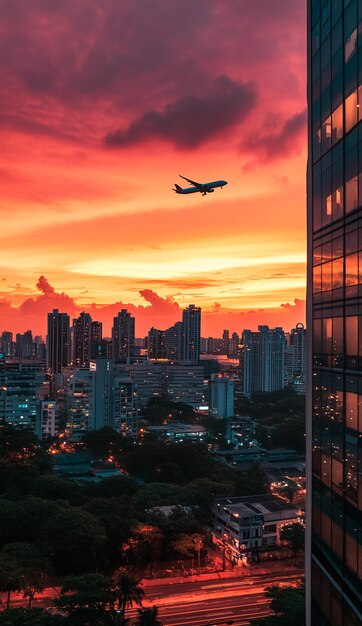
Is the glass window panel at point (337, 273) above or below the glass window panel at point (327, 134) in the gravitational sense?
below

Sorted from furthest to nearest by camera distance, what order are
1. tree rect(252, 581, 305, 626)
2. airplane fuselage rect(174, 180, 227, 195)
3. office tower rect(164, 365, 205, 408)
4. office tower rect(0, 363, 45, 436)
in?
1. office tower rect(164, 365, 205, 408)
2. office tower rect(0, 363, 45, 436)
3. airplane fuselage rect(174, 180, 227, 195)
4. tree rect(252, 581, 305, 626)

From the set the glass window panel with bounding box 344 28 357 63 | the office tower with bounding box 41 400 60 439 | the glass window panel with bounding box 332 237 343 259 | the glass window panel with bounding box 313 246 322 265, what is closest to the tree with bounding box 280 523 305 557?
the glass window panel with bounding box 313 246 322 265

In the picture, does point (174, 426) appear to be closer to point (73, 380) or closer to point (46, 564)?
point (73, 380)

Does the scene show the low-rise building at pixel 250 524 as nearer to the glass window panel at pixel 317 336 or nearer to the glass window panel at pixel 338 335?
the glass window panel at pixel 317 336

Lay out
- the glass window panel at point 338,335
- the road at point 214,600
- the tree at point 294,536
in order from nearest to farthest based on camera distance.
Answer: the glass window panel at point 338,335 < the road at point 214,600 < the tree at point 294,536

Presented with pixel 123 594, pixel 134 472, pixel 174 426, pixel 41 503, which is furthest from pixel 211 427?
pixel 123 594

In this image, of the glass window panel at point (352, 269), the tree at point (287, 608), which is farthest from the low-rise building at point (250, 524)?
the glass window panel at point (352, 269)

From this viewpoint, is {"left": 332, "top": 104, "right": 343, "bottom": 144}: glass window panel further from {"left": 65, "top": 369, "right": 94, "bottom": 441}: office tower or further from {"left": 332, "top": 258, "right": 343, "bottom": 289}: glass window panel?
{"left": 65, "top": 369, "right": 94, "bottom": 441}: office tower
